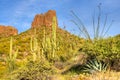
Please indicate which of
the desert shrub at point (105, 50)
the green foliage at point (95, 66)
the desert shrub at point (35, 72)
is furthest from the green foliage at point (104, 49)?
the desert shrub at point (35, 72)

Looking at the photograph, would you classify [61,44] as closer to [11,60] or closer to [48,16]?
[11,60]

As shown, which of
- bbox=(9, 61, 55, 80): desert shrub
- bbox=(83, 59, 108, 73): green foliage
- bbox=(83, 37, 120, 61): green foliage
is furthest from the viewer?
bbox=(9, 61, 55, 80): desert shrub

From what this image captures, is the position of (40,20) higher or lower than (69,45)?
higher

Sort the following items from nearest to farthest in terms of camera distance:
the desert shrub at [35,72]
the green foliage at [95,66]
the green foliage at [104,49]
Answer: the green foliage at [95,66] < the green foliage at [104,49] < the desert shrub at [35,72]

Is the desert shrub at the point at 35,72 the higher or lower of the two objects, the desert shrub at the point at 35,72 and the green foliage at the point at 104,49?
the lower

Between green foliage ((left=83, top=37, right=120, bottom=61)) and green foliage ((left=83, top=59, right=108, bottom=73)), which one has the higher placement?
green foliage ((left=83, top=37, right=120, bottom=61))

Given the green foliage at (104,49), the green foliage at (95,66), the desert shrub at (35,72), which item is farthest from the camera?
the desert shrub at (35,72)

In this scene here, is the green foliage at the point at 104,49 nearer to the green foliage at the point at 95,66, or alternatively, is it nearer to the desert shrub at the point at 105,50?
the desert shrub at the point at 105,50

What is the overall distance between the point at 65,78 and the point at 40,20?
271 feet

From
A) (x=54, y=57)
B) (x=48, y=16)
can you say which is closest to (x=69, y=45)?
(x=54, y=57)

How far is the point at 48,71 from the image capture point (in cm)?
1358

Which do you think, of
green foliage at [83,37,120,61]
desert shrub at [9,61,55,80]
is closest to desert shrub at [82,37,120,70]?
green foliage at [83,37,120,61]

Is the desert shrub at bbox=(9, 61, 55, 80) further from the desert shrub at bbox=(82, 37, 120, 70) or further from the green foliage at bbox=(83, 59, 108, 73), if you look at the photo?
the desert shrub at bbox=(82, 37, 120, 70)

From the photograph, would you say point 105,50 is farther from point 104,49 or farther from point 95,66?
point 95,66
